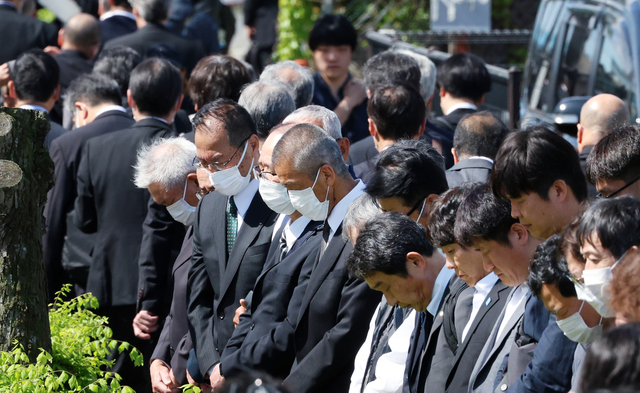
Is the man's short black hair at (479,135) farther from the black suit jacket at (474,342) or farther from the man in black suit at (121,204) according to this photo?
the man in black suit at (121,204)

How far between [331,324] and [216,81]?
8.22 ft

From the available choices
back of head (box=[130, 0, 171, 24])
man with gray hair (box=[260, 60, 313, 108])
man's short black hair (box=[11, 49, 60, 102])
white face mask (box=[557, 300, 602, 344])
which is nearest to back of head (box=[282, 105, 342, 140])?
man with gray hair (box=[260, 60, 313, 108])

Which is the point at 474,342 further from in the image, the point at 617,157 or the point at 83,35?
the point at 83,35

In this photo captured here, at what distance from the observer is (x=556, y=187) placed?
123 inches

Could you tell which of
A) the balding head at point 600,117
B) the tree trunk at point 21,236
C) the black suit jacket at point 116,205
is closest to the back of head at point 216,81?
the black suit jacket at point 116,205

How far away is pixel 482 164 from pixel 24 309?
8.34ft

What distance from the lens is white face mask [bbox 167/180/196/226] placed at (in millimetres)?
4996

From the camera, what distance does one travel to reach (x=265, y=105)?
4996 millimetres

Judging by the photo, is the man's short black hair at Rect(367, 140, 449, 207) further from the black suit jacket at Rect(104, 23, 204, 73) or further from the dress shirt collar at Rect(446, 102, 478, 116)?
the black suit jacket at Rect(104, 23, 204, 73)

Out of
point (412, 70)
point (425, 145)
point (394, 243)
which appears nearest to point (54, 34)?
point (412, 70)

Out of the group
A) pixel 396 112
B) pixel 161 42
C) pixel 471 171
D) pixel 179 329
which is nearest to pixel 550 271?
pixel 471 171

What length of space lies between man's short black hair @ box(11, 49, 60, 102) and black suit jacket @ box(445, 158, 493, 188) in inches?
139

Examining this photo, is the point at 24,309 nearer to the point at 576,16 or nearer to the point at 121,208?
the point at 121,208

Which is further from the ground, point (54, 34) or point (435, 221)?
point (435, 221)
